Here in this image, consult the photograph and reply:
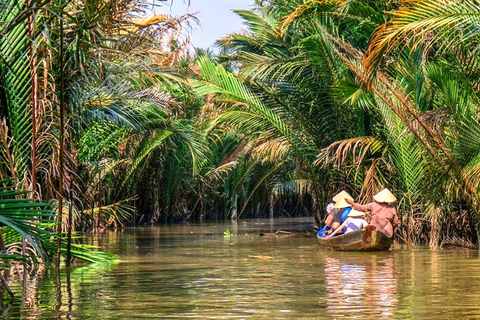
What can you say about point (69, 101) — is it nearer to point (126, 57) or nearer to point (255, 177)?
point (126, 57)

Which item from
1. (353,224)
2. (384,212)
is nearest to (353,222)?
(353,224)

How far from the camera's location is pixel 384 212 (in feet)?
54.6

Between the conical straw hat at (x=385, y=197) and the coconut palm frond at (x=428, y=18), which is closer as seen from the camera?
the coconut palm frond at (x=428, y=18)

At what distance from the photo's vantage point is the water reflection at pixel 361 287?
7742mm

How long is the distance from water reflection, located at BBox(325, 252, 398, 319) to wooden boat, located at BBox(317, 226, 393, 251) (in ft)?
4.25

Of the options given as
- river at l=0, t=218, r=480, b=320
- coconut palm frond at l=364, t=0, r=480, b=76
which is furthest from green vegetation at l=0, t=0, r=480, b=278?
river at l=0, t=218, r=480, b=320

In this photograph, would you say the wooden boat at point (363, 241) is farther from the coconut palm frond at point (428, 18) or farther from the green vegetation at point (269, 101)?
the coconut palm frond at point (428, 18)

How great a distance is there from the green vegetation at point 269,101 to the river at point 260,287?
719 mm

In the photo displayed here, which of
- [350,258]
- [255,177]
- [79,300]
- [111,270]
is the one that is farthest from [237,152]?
[79,300]

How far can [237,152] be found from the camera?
33625 mm

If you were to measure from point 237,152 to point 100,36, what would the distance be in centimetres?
2262

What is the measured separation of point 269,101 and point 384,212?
564 centimetres

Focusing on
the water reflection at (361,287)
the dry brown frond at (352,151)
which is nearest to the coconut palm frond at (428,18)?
the water reflection at (361,287)

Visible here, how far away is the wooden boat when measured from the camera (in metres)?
15.9
